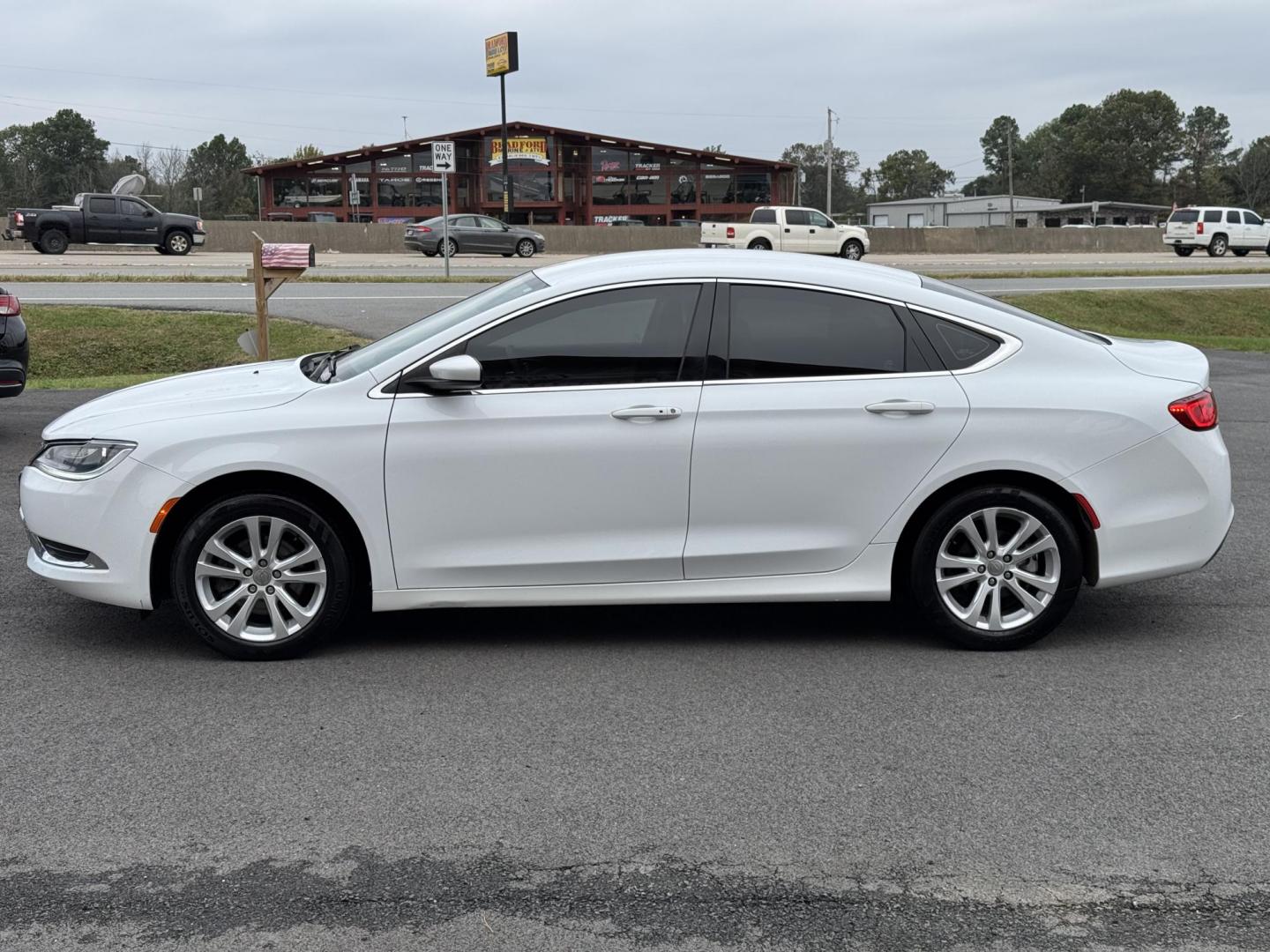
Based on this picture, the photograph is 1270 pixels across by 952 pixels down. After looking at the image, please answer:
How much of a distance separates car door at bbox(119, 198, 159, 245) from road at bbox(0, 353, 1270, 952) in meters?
32.6

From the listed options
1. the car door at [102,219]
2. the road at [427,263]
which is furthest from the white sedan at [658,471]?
the car door at [102,219]

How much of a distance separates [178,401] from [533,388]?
1.48m

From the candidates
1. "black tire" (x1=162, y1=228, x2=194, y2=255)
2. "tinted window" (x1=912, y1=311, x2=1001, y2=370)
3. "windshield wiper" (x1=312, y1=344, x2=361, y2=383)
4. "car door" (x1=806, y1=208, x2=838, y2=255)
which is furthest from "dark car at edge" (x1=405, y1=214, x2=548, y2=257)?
"tinted window" (x1=912, y1=311, x2=1001, y2=370)

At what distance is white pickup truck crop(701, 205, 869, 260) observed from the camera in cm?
3975

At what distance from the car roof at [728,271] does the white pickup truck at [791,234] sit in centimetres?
3426

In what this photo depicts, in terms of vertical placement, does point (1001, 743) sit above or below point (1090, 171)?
below

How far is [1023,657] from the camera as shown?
18.0ft

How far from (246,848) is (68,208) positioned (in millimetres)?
36073

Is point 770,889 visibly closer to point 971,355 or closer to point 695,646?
point 695,646

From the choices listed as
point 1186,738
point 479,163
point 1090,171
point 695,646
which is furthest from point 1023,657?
point 1090,171

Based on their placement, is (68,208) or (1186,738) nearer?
(1186,738)

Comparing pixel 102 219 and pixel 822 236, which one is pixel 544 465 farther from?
pixel 822 236

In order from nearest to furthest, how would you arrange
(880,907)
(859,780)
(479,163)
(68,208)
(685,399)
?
(880,907) → (859,780) → (685,399) → (68,208) → (479,163)

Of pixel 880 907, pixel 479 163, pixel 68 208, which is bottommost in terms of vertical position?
pixel 880 907
